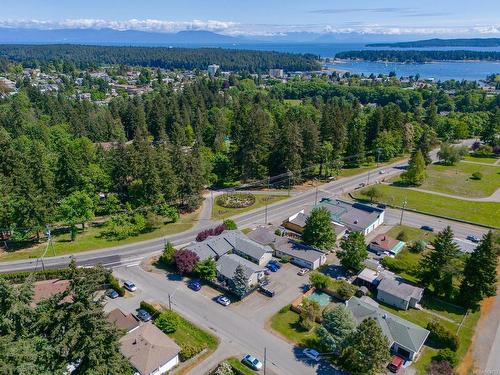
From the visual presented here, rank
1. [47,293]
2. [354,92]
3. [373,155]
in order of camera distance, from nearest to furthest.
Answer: [47,293] → [373,155] → [354,92]

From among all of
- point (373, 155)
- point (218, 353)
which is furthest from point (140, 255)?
point (373, 155)

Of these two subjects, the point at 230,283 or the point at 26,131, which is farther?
the point at 26,131

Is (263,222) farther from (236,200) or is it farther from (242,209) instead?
(236,200)

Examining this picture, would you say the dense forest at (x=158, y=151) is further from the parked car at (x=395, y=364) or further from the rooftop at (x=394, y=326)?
the parked car at (x=395, y=364)

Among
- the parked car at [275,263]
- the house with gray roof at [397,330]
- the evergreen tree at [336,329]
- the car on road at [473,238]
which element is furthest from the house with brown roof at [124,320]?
the car on road at [473,238]

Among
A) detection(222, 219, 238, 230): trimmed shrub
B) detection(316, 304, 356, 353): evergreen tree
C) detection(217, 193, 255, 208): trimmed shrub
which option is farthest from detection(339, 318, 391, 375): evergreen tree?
detection(217, 193, 255, 208): trimmed shrub

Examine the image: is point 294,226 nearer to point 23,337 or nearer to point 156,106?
point 23,337

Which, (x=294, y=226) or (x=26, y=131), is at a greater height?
(x=26, y=131)
